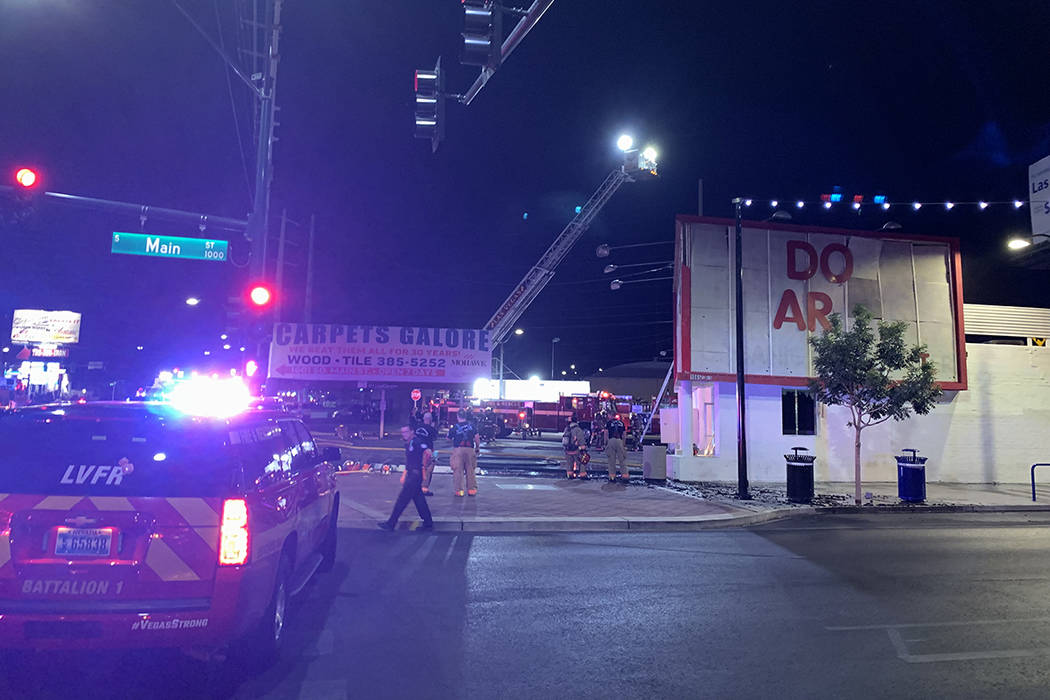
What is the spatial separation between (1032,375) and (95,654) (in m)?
23.0

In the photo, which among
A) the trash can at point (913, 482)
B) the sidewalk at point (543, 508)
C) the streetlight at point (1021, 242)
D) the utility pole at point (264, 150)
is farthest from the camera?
the streetlight at point (1021, 242)

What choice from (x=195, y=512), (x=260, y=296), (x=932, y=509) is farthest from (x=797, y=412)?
(x=195, y=512)

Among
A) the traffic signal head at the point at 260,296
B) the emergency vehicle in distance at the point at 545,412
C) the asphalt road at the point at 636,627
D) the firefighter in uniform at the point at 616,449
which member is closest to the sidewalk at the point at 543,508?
the firefighter in uniform at the point at 616,449

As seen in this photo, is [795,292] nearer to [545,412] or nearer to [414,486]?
[414,486]

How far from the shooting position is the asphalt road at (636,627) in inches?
171

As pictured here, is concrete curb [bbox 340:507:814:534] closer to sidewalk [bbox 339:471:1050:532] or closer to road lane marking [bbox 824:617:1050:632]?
sidewalk [bbox 339:471:1050:532]

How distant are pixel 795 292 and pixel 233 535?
17255 millimetres

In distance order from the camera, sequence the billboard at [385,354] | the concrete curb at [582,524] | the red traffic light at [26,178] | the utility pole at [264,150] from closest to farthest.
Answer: the red traffic light at [26,178] < the concrete curb at [582,524] < the utility pole at [264,150] < the billboard at [385,354]

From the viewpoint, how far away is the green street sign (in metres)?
11.3

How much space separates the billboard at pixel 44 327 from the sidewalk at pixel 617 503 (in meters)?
49.2

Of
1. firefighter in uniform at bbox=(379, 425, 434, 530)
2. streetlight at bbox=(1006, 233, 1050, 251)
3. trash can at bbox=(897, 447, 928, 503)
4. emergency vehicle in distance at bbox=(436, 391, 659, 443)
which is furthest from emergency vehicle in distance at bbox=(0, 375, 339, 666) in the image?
streetlight at bbox=(1006, 233, 1050, 251)

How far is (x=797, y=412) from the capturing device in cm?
1770

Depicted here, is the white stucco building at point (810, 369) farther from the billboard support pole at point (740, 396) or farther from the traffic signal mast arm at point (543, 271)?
the traffic signal mast arm at point (543, 271)

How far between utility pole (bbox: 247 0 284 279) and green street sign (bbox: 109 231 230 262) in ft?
2.57
